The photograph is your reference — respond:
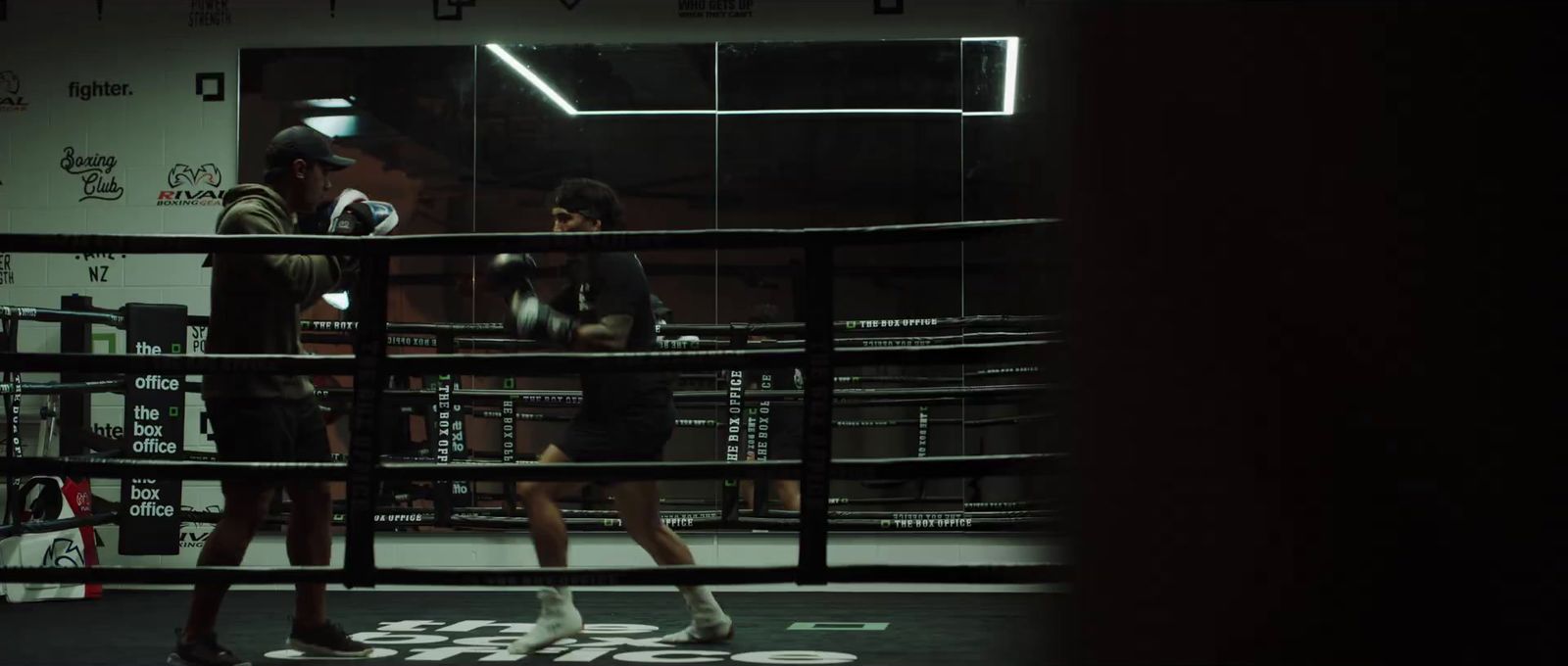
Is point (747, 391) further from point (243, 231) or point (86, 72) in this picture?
point (86, 72)

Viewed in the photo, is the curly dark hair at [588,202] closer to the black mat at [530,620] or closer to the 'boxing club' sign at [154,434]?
the black mat at [530,620]

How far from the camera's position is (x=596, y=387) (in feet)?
14.4

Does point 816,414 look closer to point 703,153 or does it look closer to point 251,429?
point 251,429

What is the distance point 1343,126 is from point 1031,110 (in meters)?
0.25

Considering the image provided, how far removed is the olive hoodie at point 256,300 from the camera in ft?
12.5

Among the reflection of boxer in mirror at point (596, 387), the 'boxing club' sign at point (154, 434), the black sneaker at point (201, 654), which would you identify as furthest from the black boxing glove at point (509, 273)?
the 'boxing club' sign at point (154, 434)

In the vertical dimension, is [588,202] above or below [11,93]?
below

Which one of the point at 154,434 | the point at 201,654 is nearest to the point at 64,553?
the point at 154,434

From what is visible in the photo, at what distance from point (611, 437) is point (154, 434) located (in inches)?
121

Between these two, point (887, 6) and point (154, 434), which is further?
A: point (887, 6)

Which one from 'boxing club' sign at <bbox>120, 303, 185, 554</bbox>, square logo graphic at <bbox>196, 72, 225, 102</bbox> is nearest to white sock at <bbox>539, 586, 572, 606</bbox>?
'boxing club' sign at <bbox>120, 303, 185, 554</bbox>

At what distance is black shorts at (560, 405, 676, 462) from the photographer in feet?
14.4

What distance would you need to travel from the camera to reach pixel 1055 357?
2.60 feet

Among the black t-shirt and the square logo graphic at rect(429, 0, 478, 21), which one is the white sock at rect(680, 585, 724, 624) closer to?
the black t-shirt
